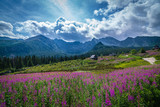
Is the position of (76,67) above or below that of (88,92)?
below

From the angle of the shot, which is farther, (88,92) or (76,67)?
(76,67)

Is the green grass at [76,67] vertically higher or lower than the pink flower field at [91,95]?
lower

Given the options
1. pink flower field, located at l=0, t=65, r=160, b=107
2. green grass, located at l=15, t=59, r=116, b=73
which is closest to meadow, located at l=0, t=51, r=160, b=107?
pink flower field, located at l=0, t=65, r=160, b=107

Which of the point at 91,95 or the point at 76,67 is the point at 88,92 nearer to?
the point at 91,95

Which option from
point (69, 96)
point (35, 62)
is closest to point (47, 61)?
point (35, 62)

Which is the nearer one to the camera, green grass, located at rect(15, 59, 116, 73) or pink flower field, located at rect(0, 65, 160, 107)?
pink flower field, located at rect(0, 65, 160, 107)

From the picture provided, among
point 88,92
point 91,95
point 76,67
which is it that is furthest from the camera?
point 76,67

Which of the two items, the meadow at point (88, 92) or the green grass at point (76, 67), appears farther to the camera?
the green grass at point (76, 67)

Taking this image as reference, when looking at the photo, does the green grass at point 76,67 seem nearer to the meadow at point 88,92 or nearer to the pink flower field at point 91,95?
the meadow at point 88,92

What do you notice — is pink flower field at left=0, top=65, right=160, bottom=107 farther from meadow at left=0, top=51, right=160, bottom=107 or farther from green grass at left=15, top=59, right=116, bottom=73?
green grass at left=15, top=59, right=116, bottom=73

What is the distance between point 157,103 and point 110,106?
2.56 meters

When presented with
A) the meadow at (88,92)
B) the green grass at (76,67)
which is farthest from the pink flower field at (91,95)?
the green grass at (76,67)

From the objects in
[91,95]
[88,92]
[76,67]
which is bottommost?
[76,67]

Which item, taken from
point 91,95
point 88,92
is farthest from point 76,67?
point 88,92
